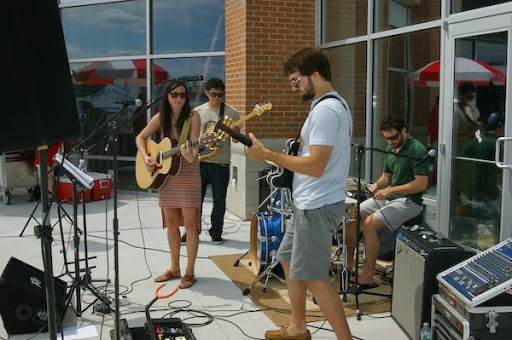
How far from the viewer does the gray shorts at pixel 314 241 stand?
350 cm

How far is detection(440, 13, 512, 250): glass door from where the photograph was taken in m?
4.64

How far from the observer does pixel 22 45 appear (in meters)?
2.47

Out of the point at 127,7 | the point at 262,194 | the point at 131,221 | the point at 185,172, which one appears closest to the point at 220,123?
the point at 185,172

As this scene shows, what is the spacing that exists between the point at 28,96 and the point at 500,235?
3833 mm

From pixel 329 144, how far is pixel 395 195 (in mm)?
2182

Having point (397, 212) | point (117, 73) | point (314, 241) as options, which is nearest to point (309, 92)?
point (314, 241)

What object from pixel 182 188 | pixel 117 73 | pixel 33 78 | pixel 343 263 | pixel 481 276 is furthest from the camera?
pixel 117 73

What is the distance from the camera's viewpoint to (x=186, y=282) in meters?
5.20

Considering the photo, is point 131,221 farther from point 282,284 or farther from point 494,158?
point 494,158

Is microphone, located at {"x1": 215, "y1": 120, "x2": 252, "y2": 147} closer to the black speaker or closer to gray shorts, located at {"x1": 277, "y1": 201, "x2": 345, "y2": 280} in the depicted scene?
gray shorts, located at {"x1": 277, "y1": 201, "x2": 345, "y2": 280}

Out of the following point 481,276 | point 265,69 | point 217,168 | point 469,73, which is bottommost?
point 481,276

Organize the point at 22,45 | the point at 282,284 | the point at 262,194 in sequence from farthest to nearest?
A: the point at 262,194
the point at 282,284
the point at 22,45

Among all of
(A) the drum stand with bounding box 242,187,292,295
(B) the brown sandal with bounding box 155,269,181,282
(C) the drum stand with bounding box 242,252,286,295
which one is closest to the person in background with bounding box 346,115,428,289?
(A) the drum stand with bounding box 242,187,292,295

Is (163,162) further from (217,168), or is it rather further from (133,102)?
(217,168)
